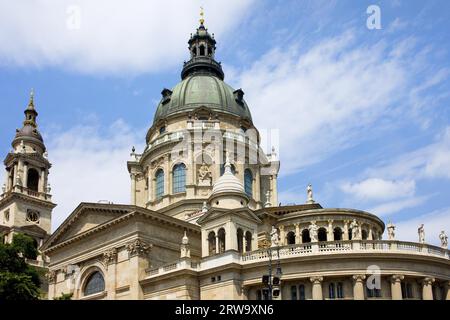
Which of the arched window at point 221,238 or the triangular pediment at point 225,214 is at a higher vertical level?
the triangular pediment at point 225,214

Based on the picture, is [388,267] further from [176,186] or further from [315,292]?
[176,186]

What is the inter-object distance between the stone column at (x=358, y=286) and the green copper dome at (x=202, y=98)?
112 feet

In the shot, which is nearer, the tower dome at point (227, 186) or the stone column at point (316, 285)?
the stone column at point (316, 285)

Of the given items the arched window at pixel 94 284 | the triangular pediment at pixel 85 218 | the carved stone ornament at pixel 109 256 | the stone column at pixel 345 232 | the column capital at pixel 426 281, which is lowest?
the column capital at pixel 426 281

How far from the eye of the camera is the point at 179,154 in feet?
226

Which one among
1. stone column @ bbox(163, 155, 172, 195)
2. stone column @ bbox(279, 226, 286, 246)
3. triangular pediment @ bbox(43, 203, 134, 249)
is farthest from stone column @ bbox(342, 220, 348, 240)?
stone column @ bbox(163, 155, 172, 195)

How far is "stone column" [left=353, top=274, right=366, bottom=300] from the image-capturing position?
4172 centimetres

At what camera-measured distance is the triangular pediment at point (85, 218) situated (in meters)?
52.7

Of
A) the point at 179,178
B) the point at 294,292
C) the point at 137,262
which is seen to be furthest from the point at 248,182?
the point at 294,292

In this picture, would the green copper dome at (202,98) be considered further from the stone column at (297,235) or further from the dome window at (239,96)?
the stone column at (297,235)

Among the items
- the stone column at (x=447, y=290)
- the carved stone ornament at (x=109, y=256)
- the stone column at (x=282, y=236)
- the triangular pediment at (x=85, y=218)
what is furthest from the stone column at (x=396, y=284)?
the carved stone ornament at (x=109, y=256)

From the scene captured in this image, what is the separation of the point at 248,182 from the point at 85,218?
21.1 m

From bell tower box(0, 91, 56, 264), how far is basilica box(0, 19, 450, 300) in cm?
28
